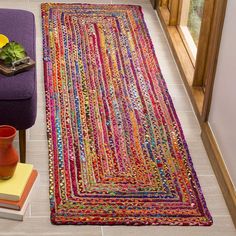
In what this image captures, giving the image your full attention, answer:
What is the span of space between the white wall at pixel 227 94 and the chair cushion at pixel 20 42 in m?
0.93

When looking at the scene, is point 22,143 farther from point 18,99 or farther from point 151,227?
point 151,227

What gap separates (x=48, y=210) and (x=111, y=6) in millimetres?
2413

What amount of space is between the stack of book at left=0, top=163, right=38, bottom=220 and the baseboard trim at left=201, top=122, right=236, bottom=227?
2.99 feet

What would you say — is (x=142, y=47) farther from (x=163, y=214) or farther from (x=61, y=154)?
(x=163, y=214)

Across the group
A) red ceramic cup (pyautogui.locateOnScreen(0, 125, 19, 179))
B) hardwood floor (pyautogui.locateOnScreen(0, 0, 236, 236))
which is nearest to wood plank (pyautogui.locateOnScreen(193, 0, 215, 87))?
hardwood floor (pyautogui.locateOnScreen(0, 0, 236, 236))

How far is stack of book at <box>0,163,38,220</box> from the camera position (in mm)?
2666

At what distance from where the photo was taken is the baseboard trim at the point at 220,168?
2.97 metres

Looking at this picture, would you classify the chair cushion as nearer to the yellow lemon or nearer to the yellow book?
the yellow lemon

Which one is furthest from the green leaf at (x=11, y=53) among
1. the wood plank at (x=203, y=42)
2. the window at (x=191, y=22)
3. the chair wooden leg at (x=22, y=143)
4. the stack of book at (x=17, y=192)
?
the window at (x=191, y=22)

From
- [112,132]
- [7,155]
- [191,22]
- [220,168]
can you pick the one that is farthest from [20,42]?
[191,22]

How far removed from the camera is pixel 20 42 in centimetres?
328

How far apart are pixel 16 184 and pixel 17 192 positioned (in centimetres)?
5

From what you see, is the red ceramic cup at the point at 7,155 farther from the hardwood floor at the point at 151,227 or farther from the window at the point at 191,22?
the window at the point at 191,22

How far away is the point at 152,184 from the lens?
123 inches
